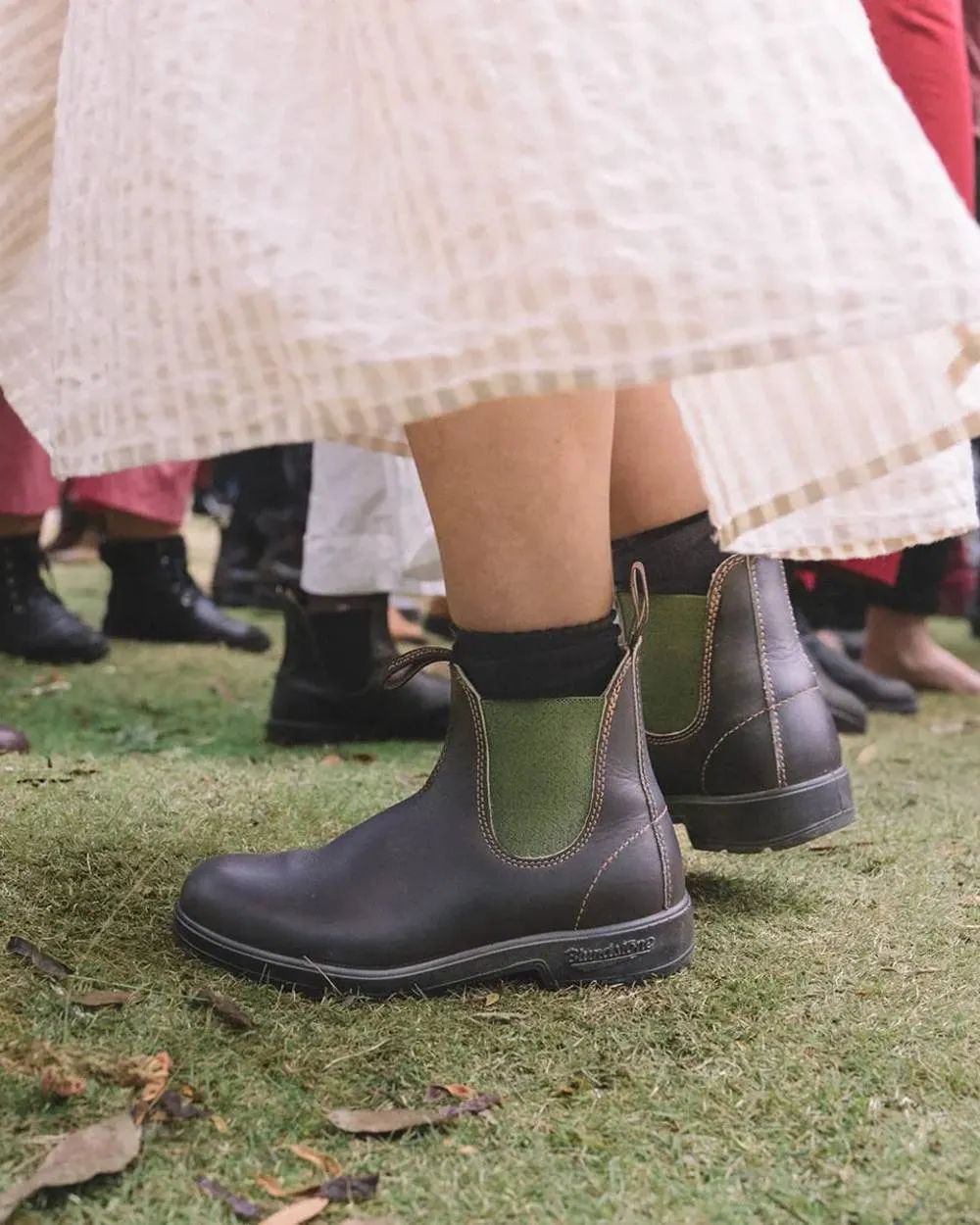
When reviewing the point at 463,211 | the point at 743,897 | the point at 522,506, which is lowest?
the point at 743,897

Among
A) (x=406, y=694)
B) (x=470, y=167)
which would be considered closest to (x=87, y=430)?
(x=470, y=167)

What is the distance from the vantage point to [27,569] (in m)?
2.00

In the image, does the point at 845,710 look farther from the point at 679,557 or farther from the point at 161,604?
the point at 161,604

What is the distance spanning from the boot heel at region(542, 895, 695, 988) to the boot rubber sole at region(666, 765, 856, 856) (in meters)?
0.16

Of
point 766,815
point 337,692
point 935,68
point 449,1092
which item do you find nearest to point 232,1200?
point 449,1092

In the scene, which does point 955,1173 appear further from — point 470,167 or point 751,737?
point 470,167

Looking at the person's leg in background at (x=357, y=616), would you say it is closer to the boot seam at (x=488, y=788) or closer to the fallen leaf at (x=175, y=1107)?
the boot seam at (x=488, y=788)

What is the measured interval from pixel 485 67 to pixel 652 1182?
1.57ft

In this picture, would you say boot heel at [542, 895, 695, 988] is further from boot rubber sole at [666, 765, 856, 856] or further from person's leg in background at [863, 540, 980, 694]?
person's leg in background at [863, 540, 980, 694]

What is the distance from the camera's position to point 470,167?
0.53 metres

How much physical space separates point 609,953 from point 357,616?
847 millimetres

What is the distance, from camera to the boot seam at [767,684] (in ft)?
2.82

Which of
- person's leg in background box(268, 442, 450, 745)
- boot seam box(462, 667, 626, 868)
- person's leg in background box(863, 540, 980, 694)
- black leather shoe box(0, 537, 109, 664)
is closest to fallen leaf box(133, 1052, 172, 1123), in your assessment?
boot seam box(462, 667, 626, 868)

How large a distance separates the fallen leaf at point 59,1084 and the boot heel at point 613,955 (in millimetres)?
268
